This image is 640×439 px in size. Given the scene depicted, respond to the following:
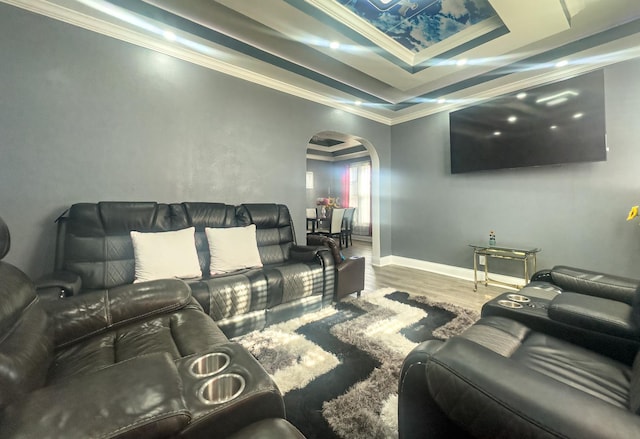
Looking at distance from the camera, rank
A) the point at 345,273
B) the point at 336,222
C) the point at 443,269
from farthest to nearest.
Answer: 1. the point at 336,222
2. the point at 443,269
3. the point at 345,273

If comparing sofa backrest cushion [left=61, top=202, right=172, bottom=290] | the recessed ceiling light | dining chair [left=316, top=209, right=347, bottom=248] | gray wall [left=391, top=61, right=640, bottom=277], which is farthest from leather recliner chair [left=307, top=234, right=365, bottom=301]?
dining chair [left=316, top=209, right=347, bottom=248]

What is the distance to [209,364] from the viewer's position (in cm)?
87

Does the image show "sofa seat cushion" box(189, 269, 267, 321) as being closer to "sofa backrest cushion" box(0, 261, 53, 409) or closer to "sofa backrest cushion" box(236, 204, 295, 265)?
"sofa backrest cushion" box(236, 204, 295, 265)

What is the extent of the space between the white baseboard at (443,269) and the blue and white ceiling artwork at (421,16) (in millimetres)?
2944

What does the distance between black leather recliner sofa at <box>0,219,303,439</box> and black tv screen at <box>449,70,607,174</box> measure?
12.3ft

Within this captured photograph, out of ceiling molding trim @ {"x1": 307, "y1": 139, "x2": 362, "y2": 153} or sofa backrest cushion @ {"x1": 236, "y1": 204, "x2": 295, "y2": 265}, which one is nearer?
sofa backrest cushion @ {"x1": 236, "y1": 204, "x2": 295, "y2": 265}

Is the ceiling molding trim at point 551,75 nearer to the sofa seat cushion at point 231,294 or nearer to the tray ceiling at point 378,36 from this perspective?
the tray ceiling at point 378,36

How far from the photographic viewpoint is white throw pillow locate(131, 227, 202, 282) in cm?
201

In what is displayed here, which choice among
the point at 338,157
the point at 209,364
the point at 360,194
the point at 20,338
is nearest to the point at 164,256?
the point at 20,338

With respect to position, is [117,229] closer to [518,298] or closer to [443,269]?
[518,298]

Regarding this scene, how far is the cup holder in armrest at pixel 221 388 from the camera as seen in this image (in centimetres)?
73

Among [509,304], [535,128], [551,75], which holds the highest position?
[551,75]

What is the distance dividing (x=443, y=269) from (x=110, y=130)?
442 cm

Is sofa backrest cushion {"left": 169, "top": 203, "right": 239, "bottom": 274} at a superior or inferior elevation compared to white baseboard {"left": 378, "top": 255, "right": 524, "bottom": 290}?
superior
